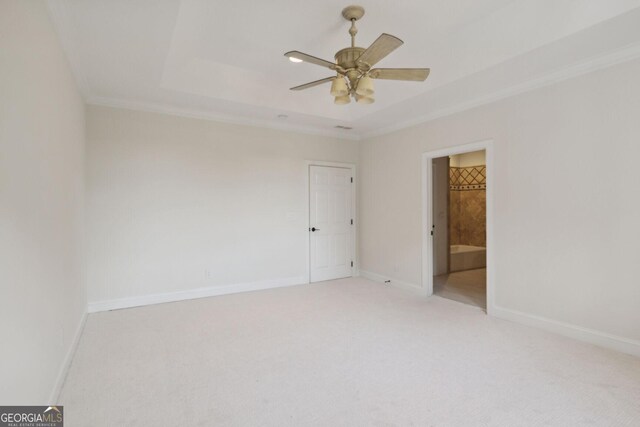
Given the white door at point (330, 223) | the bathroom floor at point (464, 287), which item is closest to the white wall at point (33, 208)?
the white door at point (330, 223)

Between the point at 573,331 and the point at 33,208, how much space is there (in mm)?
4401

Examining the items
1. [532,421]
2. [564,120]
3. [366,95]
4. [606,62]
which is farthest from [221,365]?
[606,62]

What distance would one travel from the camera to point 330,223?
5605 millimetres

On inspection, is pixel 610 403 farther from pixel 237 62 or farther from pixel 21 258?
pixel 237 62

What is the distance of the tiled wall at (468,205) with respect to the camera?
7574 millimetres

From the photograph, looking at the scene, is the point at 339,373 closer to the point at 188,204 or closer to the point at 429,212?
the point at 429,212

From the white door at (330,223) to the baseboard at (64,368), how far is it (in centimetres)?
322

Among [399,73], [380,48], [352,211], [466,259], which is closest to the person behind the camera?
[380,48]

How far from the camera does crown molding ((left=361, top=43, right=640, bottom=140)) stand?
273cm

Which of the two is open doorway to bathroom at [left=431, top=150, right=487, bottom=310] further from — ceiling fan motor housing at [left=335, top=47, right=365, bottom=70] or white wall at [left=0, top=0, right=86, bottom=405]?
white wall at [left=0, top=0, right=86, bottom=405]

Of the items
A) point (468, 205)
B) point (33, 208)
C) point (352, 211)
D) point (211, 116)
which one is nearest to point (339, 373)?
point (33, 208)

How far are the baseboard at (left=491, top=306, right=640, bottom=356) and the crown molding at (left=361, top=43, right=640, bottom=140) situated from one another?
2.41 meters

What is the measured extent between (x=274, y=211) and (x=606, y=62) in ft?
13.7

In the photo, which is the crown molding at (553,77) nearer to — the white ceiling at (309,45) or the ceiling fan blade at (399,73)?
the white ceiling at (309,45)
